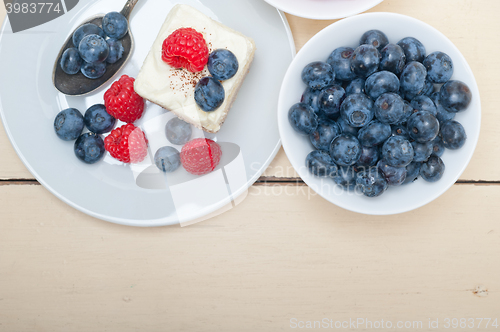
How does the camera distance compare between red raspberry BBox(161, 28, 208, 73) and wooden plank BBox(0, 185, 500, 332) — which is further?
wooden plank BBox(0, 185, 500, 332)

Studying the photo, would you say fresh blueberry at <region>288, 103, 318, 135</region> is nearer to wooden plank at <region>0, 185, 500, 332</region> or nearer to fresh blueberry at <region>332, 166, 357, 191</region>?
fresh blueberry at <region>332, 166, 357, 191</region>

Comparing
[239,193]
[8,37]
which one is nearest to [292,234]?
[239,193]

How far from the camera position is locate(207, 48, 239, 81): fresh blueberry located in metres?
0.97

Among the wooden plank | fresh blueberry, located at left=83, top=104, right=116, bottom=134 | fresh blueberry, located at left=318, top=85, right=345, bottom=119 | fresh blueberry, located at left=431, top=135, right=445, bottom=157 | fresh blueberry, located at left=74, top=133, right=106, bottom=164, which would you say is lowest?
the wooden plank

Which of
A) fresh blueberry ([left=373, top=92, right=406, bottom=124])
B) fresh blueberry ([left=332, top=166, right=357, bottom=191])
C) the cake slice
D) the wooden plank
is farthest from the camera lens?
the wooden plank

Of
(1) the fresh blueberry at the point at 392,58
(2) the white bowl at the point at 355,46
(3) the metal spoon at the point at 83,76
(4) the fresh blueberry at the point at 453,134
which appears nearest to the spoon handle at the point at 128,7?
(3) the metal spoon at the point at 83,76

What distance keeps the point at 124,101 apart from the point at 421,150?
848 millimetres

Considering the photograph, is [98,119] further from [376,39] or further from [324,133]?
[376,39]

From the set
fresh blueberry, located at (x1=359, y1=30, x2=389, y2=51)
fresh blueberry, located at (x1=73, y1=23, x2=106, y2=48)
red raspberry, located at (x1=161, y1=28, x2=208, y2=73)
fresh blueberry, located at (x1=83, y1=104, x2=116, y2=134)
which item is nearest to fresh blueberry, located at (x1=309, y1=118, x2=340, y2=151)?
fresh blueberry, located at (x1=359, y1=30, x2=389, y2=51)

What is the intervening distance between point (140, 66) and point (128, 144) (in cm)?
28

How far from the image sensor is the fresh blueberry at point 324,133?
2.95 ft

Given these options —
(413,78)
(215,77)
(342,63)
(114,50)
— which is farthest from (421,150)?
(114,50)

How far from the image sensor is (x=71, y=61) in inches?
41.1

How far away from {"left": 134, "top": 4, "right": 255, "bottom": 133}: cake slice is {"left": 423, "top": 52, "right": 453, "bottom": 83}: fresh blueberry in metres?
0.49
